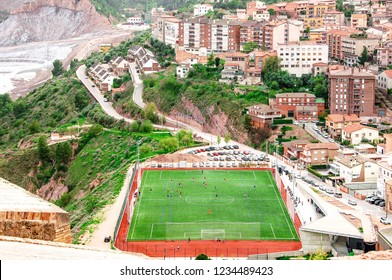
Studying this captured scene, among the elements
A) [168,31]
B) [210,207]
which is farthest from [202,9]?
[210,207]

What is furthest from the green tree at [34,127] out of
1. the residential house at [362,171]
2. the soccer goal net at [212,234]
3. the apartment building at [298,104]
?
the soccer goal net at [212,234]

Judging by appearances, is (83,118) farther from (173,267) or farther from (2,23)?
(2,23)

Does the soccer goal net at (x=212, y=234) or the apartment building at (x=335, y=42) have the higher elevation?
the apartment building at (x=335, y=42)

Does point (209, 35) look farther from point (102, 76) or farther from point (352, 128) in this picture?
point (352, 128)

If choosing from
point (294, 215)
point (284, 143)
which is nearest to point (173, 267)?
point (294, 215)

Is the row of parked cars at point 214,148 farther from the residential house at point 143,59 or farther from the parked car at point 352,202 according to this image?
the residential house at point 143,59

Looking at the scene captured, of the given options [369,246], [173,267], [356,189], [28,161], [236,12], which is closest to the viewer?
[173,267]

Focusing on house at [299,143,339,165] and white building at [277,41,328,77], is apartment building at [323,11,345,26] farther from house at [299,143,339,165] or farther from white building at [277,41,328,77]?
house at [299,143,339,165]
